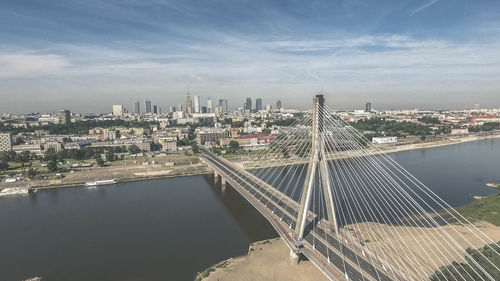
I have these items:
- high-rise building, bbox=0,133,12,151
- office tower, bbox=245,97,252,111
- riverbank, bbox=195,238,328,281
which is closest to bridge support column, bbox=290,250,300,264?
riverbank, bbox=195,238,328,281

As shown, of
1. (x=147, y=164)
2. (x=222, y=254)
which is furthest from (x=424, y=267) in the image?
(x=147, y=164)

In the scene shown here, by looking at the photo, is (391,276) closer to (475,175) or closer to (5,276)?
(5,276)

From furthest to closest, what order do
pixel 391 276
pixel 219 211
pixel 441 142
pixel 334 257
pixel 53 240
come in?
pixel 441 142
pixel 219 211
pixel 53 240
pixel 334 257
pixel 391 276

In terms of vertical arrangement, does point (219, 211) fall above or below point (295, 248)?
below

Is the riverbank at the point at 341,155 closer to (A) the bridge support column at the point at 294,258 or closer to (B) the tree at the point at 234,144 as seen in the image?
(B) the tree at the point at 234,144

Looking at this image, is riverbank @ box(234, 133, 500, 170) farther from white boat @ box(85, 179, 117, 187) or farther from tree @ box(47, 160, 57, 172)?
tree @ box(47, 160, 57, 172)

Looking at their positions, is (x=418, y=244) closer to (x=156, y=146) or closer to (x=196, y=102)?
(x=156, y=146)
